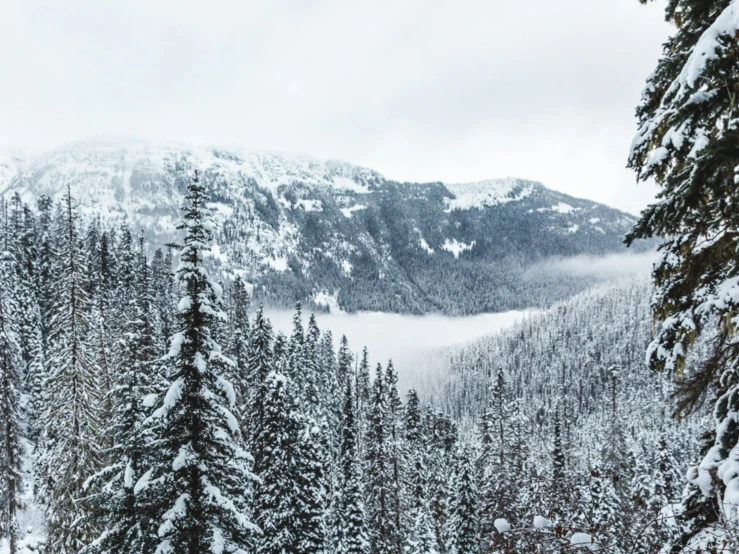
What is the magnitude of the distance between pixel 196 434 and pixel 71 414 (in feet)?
58.0

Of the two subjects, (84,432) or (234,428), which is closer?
(234,428)

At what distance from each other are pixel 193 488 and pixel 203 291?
5.17m

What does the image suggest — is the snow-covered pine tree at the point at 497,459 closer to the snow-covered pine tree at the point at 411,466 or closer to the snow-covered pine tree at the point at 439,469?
the snow-covered pine tree at the point at 439,469

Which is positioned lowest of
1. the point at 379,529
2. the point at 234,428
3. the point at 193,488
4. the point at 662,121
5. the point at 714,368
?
the point at 379,529

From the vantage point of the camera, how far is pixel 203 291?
42.2ft

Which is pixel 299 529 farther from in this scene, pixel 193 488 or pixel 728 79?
pixel 728 79

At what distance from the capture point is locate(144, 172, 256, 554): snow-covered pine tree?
11.9m

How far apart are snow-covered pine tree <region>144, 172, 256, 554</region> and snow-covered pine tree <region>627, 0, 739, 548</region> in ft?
33.8

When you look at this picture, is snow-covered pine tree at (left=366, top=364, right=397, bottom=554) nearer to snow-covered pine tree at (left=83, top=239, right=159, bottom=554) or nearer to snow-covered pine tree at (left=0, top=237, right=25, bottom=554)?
snow-covered pine tree at (left=83, top=239, right=159, bottom=554)

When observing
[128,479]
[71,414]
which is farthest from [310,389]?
[128,479]

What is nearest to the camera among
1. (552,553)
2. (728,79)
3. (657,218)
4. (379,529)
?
(552,553)

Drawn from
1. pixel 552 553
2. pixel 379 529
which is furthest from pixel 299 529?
pixel 552 553

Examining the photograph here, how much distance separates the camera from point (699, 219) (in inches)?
233

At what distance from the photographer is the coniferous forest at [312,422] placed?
5367 millimetres
